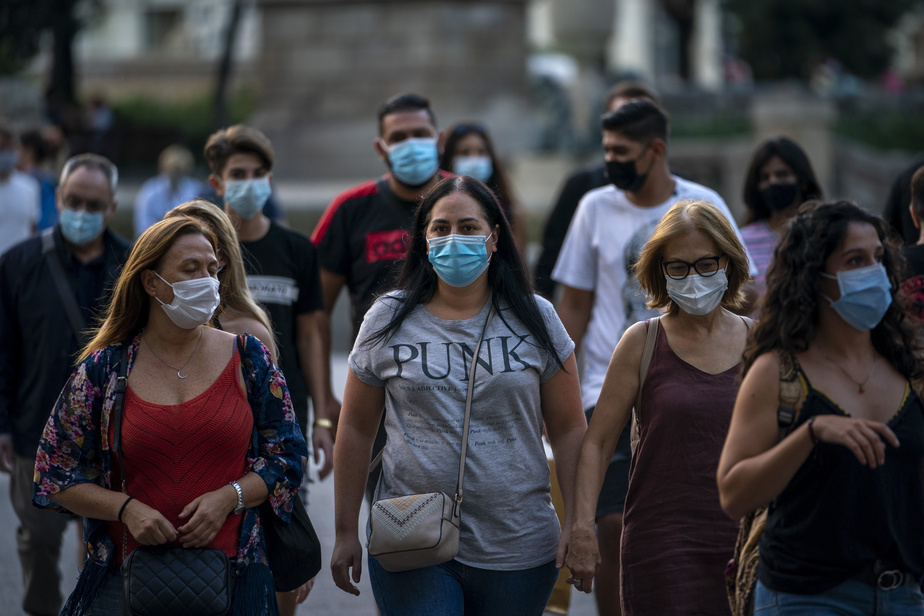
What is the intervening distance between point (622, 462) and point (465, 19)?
15.7 meters

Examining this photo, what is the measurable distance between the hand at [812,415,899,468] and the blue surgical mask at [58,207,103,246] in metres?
3.72

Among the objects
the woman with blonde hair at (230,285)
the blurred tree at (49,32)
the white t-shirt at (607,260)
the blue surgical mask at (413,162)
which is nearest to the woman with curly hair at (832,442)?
the woman with blonde hair at (230,285)

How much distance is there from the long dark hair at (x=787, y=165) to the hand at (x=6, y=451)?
12.3ft

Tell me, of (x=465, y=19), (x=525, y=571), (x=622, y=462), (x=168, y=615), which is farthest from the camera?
(x=465, y=19)

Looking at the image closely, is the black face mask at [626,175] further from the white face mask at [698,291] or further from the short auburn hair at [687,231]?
the white face mask at [698,291]

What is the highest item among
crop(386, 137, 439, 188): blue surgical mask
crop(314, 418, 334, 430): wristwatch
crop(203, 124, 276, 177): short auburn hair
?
crop(203, 124, 276, 177): short auburn hair

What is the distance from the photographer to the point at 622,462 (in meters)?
5.19

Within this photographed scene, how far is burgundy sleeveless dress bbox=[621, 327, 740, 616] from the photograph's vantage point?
157 inches

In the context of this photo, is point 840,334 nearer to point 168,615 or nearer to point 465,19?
point 168,615

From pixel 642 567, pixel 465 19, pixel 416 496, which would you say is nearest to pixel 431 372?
pixel 416 496

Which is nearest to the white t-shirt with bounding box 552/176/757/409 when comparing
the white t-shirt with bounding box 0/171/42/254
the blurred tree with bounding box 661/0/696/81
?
the white t-shirt with bounding box 0/171/42/254

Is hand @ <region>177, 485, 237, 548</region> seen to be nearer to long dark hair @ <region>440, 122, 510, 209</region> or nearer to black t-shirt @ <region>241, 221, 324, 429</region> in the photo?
black t-shirt @ <region>241, 221, 324, 429</region>

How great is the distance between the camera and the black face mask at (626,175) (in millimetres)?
5512

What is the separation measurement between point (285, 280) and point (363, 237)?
0.46 meters
